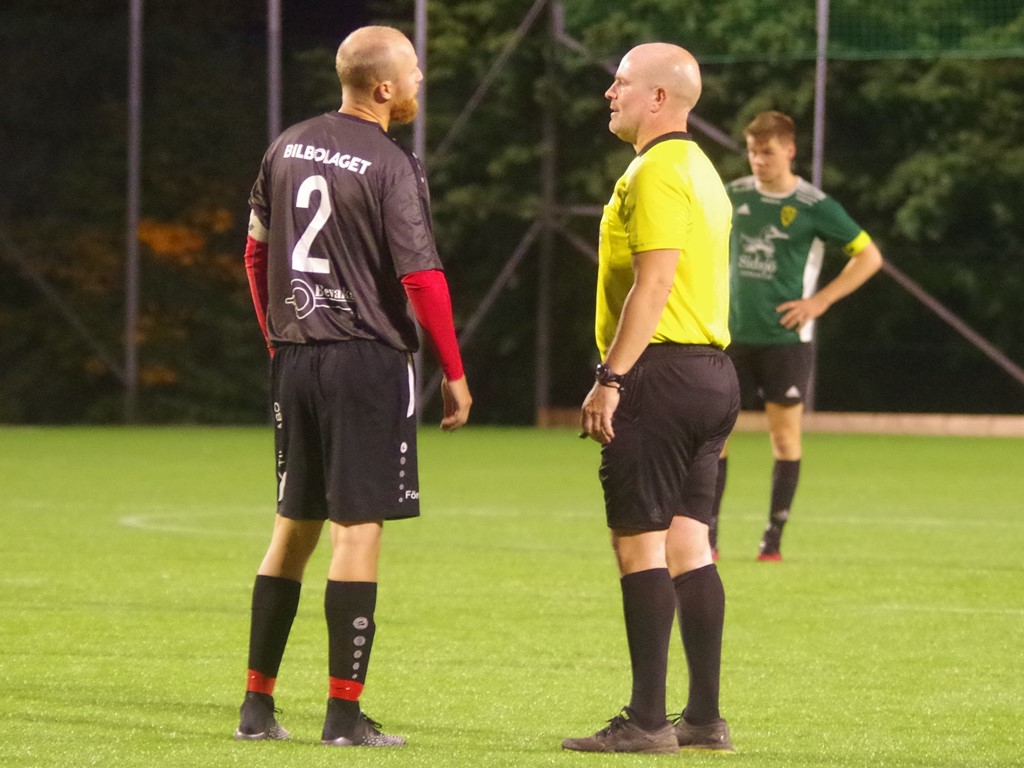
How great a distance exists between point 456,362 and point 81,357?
717 inches

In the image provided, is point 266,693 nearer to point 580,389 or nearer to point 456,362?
point 456,362

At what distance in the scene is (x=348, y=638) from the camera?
17.2 feet

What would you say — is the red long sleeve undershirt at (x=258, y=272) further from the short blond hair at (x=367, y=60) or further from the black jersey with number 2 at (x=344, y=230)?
the short blond hair at (x=367, y=60)

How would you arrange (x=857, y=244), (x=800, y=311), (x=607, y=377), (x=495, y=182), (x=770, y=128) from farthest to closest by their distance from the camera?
(x=495, y=182)
(x=857, y=244)
(x=800, y=311)
(x=770, y=128)
(x=607, y=377)

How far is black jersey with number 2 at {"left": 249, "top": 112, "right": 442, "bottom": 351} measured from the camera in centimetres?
518

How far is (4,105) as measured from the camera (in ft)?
75.3

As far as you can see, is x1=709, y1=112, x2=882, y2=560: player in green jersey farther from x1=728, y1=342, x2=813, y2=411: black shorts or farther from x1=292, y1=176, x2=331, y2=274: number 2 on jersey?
x1=292, y1=176, x2=331, y2=274: number 2 on jersey

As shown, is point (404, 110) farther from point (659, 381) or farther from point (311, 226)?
point (659, 381)

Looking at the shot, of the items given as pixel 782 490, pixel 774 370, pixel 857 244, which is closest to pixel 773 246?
pixel 857 244

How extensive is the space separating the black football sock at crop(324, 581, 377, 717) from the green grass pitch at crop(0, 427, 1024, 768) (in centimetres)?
16

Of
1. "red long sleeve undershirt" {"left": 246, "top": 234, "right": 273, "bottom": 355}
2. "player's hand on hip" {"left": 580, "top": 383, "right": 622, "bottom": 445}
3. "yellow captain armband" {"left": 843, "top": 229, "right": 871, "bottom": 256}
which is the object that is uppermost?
"yellow captain armband" {"left": 843, "top": 229, "right": 871, "bottom": 256}

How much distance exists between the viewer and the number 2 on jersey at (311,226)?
521 centimetres

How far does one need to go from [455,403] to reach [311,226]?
1.83 feet

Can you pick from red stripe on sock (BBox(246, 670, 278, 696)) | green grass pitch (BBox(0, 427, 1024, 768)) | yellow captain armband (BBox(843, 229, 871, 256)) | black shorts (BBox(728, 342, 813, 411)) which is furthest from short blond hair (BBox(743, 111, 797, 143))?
red stripe on sock (BBox(246, 670, 278, 696))
